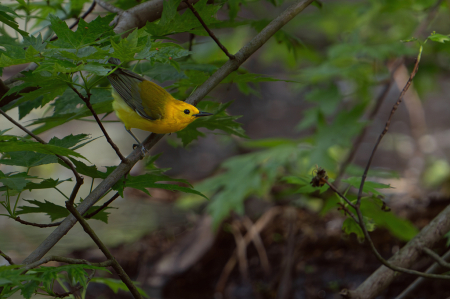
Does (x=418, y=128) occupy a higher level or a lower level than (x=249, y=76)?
lower

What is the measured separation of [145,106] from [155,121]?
0.45 ft

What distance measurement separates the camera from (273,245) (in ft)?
11.4

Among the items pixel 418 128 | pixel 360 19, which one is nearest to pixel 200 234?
pixel 360 19

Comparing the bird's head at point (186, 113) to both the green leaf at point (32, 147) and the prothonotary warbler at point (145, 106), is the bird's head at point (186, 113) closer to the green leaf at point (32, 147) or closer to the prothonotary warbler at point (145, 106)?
the prothonotary warbler at point (145, 106)

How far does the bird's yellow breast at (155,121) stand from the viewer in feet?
4.33

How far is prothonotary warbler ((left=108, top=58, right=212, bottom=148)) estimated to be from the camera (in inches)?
52.1

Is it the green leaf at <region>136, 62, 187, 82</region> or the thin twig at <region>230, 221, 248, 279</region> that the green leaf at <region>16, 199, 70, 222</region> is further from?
the thin twig at <region>230, 221, 248, 279</region>

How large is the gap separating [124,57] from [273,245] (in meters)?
2.96

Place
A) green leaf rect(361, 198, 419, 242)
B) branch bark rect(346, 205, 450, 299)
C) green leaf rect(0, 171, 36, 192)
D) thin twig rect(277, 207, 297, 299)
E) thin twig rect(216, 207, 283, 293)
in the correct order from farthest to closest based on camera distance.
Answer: thin twig rect(216, 207, 283, 293) → thin twig rect(277, 207, 297, 299) → green leaf rect(361, 198, 419, 242) → branch bark rect(346, 205, 450, 299) → green leaf rect(0, 171, 36, 192)

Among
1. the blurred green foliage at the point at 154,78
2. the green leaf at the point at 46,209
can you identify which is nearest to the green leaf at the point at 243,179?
the blurred green foliage at the point at 154,78

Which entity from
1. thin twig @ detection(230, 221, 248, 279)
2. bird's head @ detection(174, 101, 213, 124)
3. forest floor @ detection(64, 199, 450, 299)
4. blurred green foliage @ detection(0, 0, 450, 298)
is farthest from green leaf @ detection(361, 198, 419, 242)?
thin twig @ detection(230, 221, 248, 279)

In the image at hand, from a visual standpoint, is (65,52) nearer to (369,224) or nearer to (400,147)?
(369,224)

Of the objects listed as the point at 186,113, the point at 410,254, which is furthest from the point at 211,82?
the point at 410,254

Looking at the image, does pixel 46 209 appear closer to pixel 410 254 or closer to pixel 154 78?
pixel 154 78
